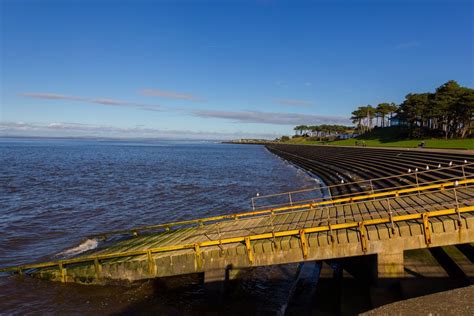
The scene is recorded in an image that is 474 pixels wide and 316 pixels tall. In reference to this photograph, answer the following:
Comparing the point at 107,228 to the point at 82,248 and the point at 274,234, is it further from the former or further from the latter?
the point at 274,234

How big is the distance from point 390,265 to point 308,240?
2.23 m

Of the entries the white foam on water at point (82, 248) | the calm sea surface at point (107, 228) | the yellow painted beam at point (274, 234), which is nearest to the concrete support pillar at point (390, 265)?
the yellow painted beam at point (274, 234)

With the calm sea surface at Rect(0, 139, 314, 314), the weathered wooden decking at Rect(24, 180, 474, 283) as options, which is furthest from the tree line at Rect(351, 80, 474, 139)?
the weathered wooden decking at Rect(24, 180, 474, 283)

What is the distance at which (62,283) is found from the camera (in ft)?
36.2

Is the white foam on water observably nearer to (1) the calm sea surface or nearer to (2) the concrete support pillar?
(1) the calm sea surface

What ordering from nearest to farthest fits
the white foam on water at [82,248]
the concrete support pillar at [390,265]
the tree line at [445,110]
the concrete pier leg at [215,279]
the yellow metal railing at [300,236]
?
1. the yellow metal railing at [300,236]
2. the concrete support pillar at [390,265]
3. the concrete pier leg at [215,279]
4. the white foam on water at [82,248]
5. the tree line at [445,110]

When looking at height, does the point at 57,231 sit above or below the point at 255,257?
below

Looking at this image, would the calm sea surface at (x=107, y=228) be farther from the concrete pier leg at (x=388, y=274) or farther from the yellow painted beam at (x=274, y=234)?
the concrete pier leg at (x=388, y=274)

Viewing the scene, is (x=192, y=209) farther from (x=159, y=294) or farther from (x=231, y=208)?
(x=159, y=294)

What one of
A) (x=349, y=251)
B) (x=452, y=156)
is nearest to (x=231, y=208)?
(x=349, y=251)

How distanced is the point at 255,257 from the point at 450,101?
6167 centimetres

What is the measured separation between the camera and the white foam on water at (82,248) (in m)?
13.8

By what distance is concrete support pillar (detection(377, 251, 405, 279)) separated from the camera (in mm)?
8484

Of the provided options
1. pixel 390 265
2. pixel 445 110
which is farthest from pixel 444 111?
pixel 390 265
